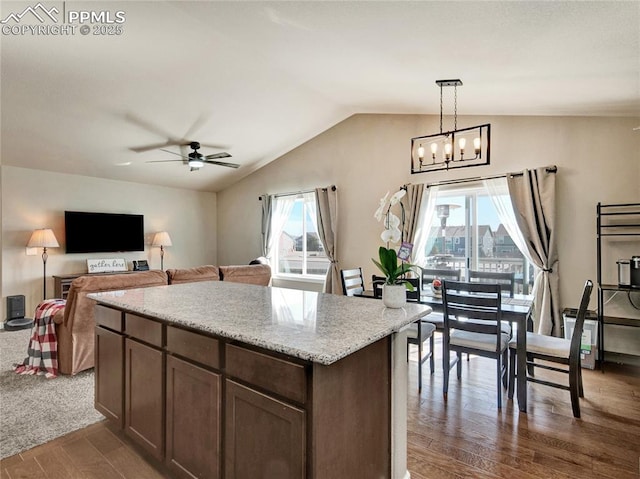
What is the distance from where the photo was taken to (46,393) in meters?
2.91

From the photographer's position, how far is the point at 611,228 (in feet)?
11.9

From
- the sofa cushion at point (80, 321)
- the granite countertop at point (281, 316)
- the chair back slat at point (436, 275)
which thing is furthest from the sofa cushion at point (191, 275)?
the chair back slat at point (436, 275)

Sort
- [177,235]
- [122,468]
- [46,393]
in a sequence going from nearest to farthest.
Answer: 1. [122,468]
2. [46,393]
3. [177,235]

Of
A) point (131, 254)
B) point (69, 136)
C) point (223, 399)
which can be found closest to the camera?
point (223, 399)

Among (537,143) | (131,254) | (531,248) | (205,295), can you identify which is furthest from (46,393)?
(537,143)

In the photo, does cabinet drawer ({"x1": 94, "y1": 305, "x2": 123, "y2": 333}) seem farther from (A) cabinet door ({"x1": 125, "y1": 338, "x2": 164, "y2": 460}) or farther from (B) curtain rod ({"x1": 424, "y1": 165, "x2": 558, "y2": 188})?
(B) curtain rod ({"x1": 424, "y1": 165, "x2": 558, "y2": 188})

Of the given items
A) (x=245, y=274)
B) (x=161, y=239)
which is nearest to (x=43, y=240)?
(x=161, y=239)

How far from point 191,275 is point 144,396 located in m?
2.23

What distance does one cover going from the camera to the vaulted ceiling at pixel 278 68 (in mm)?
2248

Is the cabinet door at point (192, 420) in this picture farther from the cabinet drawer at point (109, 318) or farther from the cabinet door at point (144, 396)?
the cabinet drawer at point (109, 318)

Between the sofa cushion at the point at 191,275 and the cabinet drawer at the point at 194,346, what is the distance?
232cm

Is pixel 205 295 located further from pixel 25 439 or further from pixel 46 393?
pixel 46 393

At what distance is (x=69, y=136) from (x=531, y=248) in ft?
20.5

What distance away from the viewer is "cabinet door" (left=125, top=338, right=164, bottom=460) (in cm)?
187
